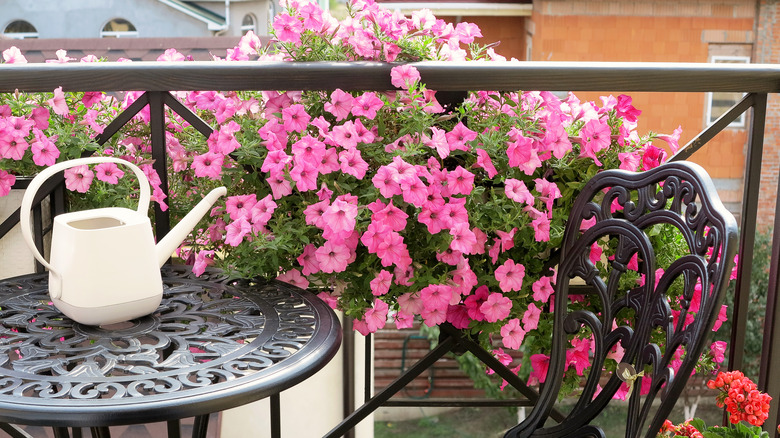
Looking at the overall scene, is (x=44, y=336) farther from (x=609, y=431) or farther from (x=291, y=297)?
(x=609, y=431)

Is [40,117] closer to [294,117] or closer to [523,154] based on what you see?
[294,117]

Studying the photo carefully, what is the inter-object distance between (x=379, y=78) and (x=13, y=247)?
2.64ft

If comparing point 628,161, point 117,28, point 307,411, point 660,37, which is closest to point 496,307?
point 628,161

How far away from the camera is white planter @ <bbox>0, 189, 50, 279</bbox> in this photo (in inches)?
61.1

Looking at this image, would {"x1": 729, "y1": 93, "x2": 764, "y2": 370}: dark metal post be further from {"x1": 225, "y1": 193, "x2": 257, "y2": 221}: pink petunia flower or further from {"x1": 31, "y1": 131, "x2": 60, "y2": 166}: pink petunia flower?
{"x1": 31, "y1": 131, "x2": 60, "y2": 166}: pink petunia flower

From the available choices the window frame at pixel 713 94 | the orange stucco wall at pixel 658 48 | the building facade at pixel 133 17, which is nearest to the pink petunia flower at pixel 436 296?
the building facade at pixel 133 17

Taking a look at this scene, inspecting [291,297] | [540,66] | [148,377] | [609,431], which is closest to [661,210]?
[540,66]

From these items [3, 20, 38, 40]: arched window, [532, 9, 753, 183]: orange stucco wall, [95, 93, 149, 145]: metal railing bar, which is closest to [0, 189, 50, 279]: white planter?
[95, 93, 149, 145]: metal railing bar

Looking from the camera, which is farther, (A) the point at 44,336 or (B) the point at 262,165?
(B) the point at 262,165

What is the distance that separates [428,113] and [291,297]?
1.35 ft

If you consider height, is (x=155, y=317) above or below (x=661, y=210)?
below

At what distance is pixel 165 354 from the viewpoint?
3.58 feet

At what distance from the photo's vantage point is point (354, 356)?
253 cm

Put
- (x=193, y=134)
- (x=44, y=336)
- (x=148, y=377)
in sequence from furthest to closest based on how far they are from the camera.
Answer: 1. (x=193, y=134)
2. (x=44, y=336)
3. (x=148, y=377)
